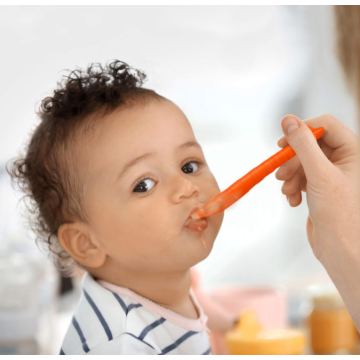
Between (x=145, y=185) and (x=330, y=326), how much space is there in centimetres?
113

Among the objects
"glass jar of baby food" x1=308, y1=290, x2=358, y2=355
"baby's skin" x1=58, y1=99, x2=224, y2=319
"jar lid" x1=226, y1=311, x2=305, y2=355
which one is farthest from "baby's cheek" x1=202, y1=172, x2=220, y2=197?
"glass jar of baby food" x1=308, y1=290, x2=358, y2=355

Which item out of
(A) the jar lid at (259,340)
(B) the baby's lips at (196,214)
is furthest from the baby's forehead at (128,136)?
(A) the jar lid at (259,340)

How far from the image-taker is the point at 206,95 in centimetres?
133

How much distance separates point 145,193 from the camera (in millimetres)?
657

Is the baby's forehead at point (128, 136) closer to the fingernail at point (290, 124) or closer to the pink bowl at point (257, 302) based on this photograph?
the fingernail at point (290, 124)

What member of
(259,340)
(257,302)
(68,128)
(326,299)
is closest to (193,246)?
(68,128)

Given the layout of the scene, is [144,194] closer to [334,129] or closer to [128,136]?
[128,136]

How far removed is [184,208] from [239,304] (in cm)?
86

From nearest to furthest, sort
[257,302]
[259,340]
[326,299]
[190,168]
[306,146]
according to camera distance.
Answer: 1. [306,146]
2. [190,168]
3. [259,340]
4. [257,302]
5. [326,299]

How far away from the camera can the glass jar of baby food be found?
149cm

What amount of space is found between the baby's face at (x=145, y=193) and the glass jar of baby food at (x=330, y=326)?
98 cm

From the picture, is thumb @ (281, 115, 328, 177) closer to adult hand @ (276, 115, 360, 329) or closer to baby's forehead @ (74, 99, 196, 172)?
adult hand @ (276, 115, 360, 329)

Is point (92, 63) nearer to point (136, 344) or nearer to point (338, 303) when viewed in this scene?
point (136, 344)
